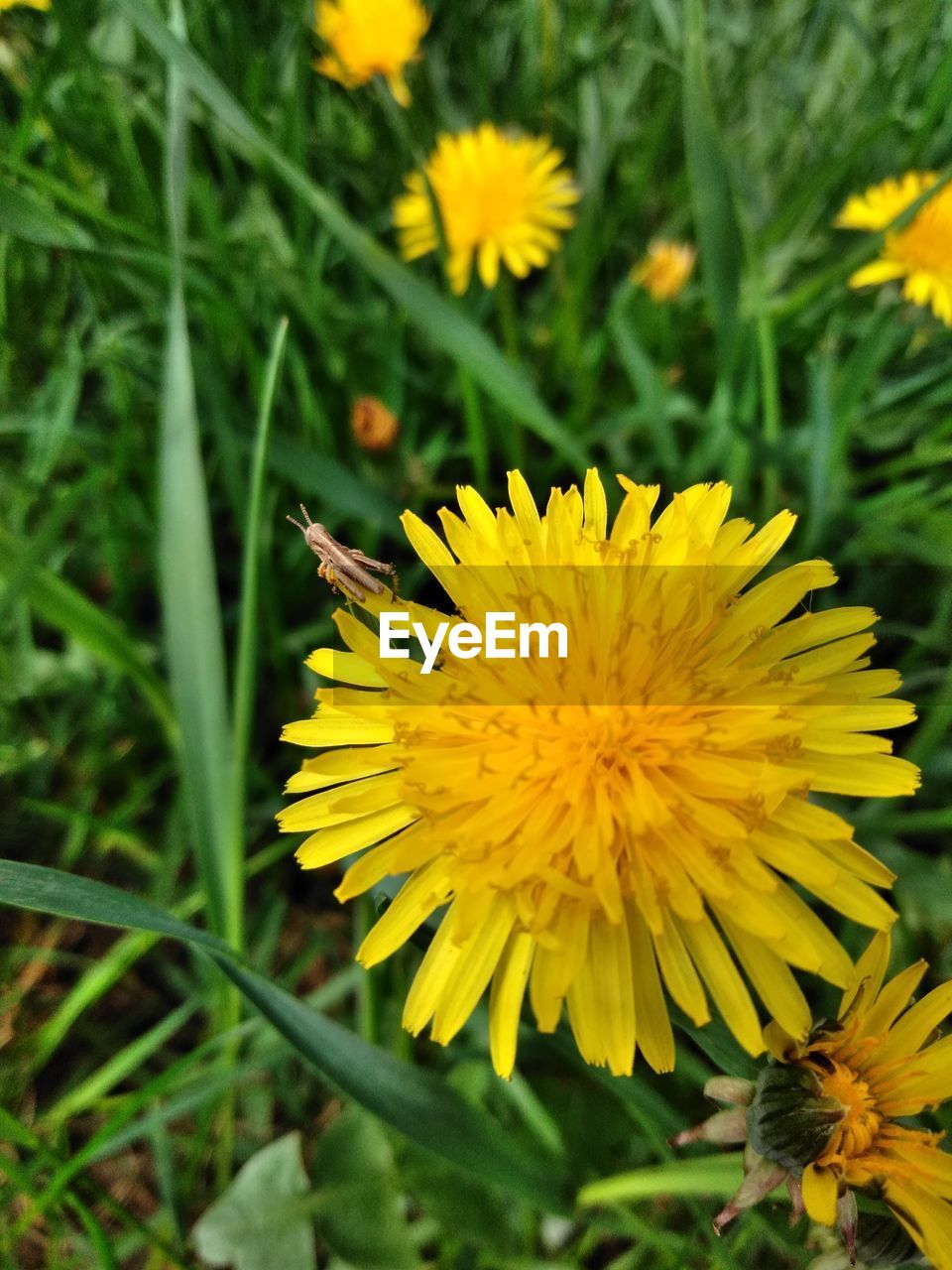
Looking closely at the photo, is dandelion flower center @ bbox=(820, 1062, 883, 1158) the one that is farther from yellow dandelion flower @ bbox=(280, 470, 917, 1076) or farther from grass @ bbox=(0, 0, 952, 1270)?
grass @ bbox=(0, 0, 952, 1270)

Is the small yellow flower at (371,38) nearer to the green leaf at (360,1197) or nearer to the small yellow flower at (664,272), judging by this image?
the small yellow flower at (664,272)

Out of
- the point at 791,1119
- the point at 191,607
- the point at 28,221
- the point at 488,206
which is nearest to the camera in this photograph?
the point at 791,1119

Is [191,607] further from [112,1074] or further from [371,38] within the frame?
[371,38]

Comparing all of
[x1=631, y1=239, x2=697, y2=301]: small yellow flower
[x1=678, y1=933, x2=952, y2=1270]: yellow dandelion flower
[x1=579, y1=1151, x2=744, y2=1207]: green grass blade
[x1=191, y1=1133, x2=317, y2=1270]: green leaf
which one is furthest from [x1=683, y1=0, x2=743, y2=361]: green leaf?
[x1=191, y1=1133, x2=317, y2=1270]: green leaf

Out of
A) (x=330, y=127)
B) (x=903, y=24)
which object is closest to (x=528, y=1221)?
(x=330, y=127)

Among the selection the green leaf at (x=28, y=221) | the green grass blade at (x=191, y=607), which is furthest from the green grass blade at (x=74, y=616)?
the green leaf at (x=28, y=221)
